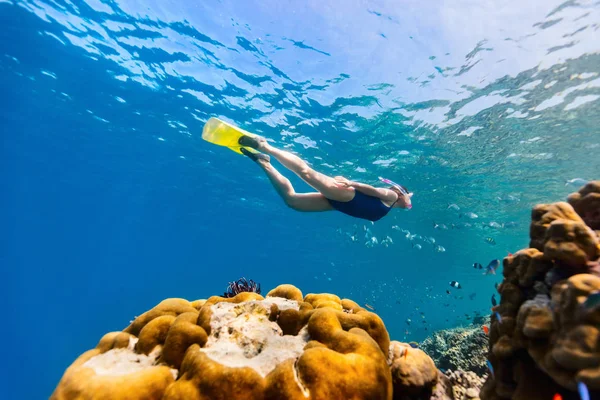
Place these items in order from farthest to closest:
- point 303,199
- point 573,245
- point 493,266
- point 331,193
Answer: point 493,266 → point 303,199 → point 331,193 → point 573,245

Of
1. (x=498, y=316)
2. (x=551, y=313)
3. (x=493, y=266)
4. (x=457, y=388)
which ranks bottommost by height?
(x=457, y=388)

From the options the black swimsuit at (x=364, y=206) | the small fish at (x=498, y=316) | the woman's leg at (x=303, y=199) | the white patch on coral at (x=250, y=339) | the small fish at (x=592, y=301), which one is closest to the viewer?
the small fish at (x=592, y=301)

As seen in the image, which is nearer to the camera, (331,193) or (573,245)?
(573,245)

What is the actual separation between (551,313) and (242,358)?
256cm

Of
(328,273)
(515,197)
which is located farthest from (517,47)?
(328,273)

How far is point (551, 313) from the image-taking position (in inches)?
85.9

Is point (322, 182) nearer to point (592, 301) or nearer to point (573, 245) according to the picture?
point (573, 245)

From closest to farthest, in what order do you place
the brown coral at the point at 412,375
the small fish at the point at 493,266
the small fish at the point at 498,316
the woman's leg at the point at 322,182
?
the small fish at the point at 498,316 < the brown coral at the point at 412,375 < the woman's leg at the point at 322,182 < the small fish at the point at 493,266

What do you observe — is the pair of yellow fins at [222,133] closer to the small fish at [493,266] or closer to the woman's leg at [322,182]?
the woman's leg at [322,182]

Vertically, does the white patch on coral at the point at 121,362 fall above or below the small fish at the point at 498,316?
below

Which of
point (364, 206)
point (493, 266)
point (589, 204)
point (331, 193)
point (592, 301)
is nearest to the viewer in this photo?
point (592, 301)

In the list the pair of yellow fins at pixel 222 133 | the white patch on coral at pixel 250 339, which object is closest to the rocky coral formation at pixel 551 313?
the white patch on coral at pixel 250 339

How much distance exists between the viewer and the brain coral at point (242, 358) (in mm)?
2396

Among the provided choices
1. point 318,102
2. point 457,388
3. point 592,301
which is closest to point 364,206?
point 457,388
